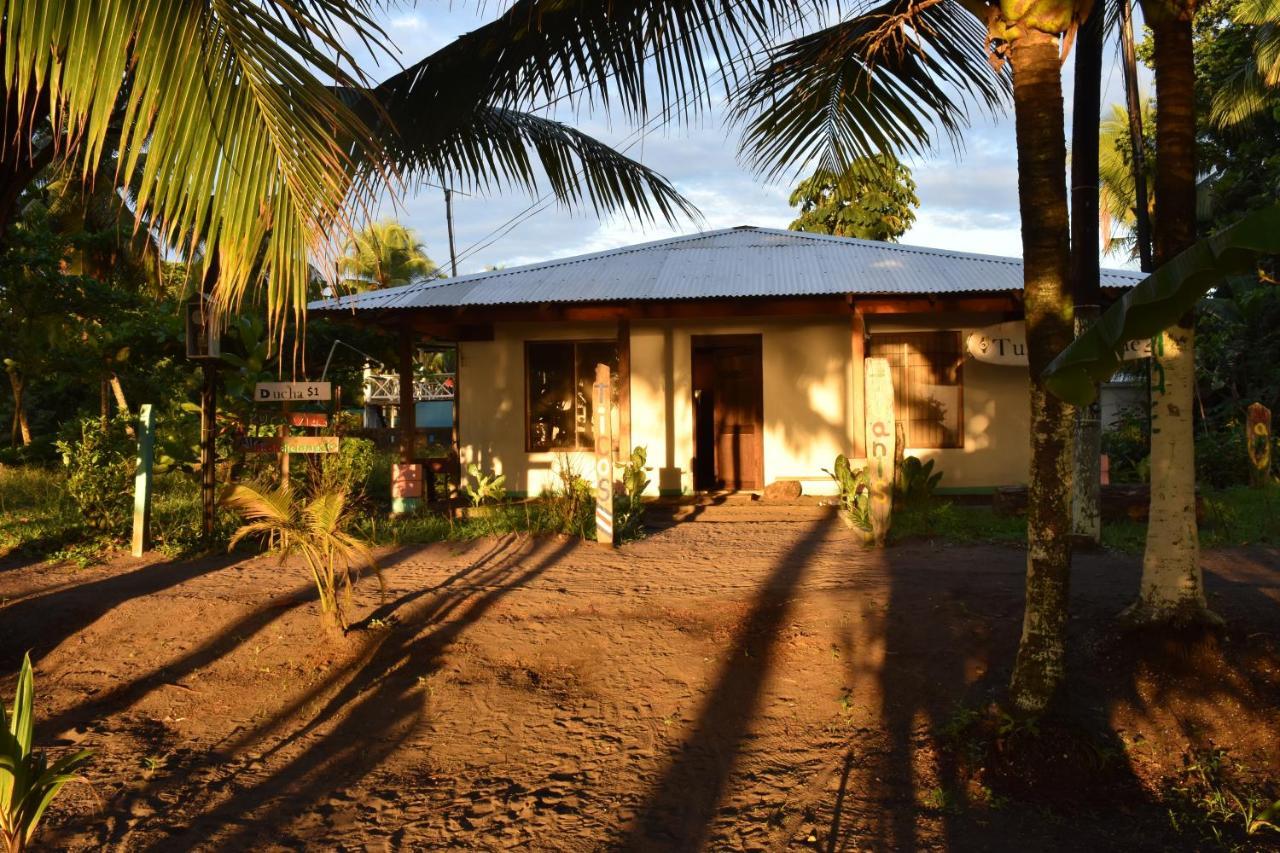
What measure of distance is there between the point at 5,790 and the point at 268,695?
205 centimetres

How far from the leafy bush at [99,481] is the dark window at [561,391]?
14.9 ft

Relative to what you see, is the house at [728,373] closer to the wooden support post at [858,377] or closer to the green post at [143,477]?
the wooden support post at [858,377]

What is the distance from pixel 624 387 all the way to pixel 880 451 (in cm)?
360

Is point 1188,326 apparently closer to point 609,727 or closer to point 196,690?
point 609,727

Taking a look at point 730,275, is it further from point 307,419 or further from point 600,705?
point 600,705

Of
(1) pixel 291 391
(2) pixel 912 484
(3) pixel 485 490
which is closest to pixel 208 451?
(1) pixel 291 391

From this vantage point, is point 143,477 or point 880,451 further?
point 143,477

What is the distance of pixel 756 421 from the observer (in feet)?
38.8

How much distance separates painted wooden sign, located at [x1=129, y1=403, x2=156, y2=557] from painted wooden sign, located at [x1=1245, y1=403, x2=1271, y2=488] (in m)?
12.6

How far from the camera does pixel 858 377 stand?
10852 mm

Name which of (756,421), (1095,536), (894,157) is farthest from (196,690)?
(756,421)

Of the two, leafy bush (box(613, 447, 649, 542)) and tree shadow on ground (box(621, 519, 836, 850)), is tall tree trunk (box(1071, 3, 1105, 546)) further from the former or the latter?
leafy bush (box(613, 447, 649, 542))

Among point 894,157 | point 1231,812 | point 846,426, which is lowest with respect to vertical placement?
point 1231,812

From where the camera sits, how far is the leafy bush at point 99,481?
29.2ft
